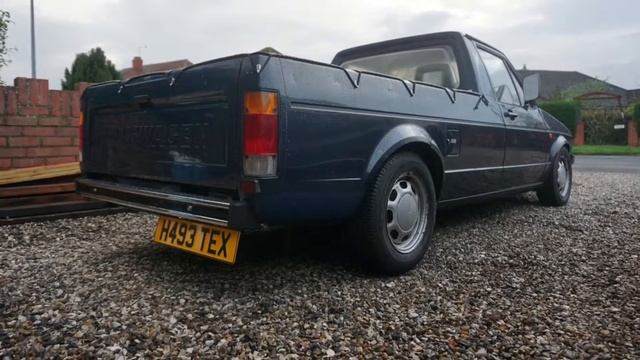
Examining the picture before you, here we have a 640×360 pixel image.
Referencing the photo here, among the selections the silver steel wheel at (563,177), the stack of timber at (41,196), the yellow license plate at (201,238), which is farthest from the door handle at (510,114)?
the stack of timber at (41,196)

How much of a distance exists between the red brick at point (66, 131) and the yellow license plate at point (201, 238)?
2.74 meters

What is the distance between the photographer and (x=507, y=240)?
12.3 feet

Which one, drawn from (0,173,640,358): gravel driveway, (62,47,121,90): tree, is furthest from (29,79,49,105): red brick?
(62,47,121,90): tree

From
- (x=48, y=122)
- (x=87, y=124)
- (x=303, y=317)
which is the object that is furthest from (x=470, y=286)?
(x=48, y=122)

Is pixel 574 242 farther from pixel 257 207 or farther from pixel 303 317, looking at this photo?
pixel 257 207

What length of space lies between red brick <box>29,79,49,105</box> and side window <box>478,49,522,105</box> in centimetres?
425

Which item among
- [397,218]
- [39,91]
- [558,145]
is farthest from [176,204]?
[558,145]

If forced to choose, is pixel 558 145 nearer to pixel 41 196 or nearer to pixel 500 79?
pixel 500 79

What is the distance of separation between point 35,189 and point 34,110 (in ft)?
3.11

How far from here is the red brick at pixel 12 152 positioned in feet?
14.6

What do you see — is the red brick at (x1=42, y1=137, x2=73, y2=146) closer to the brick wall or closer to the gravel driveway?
the brick wall

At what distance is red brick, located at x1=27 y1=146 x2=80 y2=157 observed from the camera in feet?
15.2

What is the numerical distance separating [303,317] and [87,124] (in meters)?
1.98

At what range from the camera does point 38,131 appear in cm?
466
